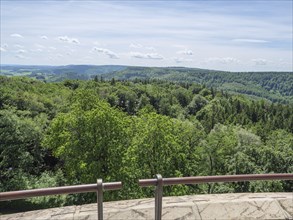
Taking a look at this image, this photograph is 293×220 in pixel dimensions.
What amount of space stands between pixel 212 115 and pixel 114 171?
239 ft

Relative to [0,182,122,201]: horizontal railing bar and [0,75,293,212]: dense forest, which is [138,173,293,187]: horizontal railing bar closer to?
[0,182,122,201]: horizontal railing bar

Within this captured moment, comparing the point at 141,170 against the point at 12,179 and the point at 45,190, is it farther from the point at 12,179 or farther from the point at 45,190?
the point at 45,190

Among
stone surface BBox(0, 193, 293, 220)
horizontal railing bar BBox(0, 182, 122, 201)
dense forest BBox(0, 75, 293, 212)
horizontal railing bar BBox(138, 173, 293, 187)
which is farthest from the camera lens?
dense forest BBox(0, 75, 293, 212)

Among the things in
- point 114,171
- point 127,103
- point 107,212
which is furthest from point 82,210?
point 127,103

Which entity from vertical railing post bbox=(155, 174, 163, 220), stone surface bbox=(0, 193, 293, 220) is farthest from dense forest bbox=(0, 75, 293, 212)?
vertical railing post bbox=(155, 174, 163, 220)

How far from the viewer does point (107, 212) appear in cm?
555

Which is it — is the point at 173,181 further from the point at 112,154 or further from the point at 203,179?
the point at 112,154

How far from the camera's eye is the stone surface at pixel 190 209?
5.46m

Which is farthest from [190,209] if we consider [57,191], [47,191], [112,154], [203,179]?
[112,154]

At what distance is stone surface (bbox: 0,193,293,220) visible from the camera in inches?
215

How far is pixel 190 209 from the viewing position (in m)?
5.77

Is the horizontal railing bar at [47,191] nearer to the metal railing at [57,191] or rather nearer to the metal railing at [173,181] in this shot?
the metal railing at [57,191]

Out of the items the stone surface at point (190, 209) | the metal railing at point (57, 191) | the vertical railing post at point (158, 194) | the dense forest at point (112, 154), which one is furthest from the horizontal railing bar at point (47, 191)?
the dense forest at point (112, 154)

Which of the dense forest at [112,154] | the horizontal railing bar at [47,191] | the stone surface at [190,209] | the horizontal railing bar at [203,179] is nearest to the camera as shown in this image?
the horizontal railing bar at [47,191]
